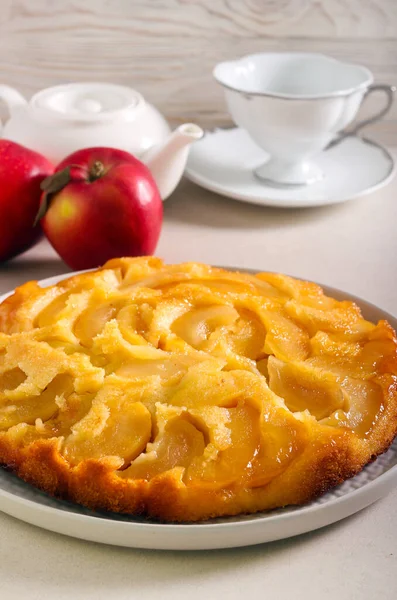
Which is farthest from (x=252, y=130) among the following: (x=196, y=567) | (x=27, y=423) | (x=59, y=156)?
(x=196, y=567)

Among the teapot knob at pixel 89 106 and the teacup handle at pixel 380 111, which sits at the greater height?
the teacup handle at pixel 380 111

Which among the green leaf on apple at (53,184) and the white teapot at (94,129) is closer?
the green leaf on apple at (53,184)

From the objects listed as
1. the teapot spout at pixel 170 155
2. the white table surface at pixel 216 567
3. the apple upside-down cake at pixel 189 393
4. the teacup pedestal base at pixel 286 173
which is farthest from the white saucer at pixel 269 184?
the white table surface at pixel 216 567

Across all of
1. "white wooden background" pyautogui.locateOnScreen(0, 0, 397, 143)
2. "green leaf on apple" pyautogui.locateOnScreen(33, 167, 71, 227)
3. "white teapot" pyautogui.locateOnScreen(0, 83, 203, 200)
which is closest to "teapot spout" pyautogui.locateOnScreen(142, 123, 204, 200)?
"white teapot" pyautogui.locateOnScreen(0, 83, 203, 200)

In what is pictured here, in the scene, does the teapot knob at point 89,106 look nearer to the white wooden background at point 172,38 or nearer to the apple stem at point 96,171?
the apple stem at point 96,171

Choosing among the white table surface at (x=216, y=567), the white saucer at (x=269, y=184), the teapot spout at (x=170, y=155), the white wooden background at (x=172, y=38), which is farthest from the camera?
the white wooden background at (x=172, y=38)

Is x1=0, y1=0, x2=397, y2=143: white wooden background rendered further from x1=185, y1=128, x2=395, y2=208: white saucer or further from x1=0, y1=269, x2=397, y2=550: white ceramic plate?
x1=0, y1=269, x2=397, y2=550: white ceramic plate

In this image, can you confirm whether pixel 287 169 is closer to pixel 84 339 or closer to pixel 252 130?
pixel 252 130

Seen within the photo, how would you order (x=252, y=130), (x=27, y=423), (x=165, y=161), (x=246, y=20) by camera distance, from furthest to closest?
(x=246, y=20) < (x=252, y=130) < (x=165, y=161) < (x=27, y=423)
